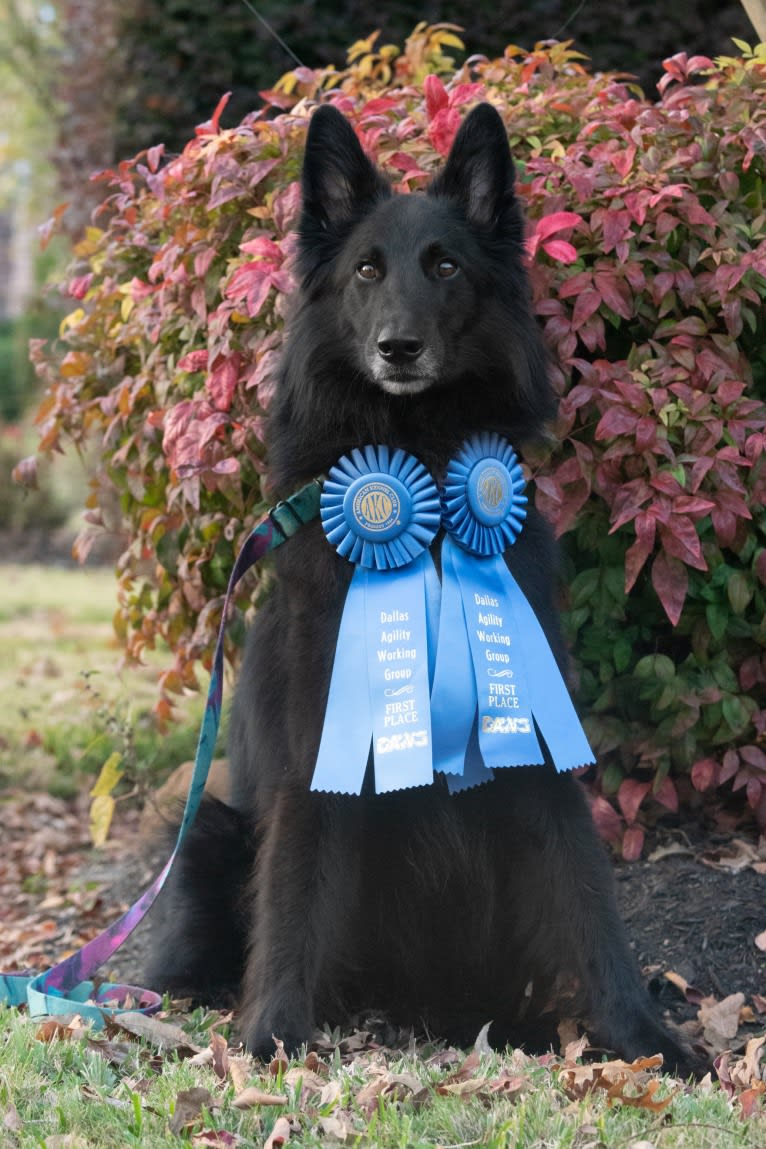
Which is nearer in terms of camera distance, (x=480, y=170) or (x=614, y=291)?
(x=480, y=170)

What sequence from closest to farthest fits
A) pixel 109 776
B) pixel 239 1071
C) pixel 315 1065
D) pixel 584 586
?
1. pixel 239 1071
2. pixel 315 1065
3. pixel 584 586
4. pixel 109 776

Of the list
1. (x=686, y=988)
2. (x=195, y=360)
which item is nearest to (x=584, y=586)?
(x=686, y=988)

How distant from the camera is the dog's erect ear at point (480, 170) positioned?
312 cm

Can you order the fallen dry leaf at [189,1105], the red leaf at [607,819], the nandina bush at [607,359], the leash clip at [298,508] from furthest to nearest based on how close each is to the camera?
the red leaf at [607,819], the nandina bush at [607,359], the leash clip at [298,508], the fallen dry leaf at [189,1105]

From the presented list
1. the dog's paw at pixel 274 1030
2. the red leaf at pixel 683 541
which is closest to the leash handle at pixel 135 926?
the dog's paw at pixel 274 1030

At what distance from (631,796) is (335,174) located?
78.4 inches

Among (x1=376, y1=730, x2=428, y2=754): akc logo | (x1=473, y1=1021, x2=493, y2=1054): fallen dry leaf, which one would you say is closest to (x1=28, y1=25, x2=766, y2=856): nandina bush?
(x1=376, y1=730, x2=428, y2=754): akc logo

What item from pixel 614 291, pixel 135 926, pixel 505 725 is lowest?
pixel 135 926

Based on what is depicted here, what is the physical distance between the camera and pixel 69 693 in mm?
7625

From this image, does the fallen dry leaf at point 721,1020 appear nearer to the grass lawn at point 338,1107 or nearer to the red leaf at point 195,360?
the grass lawn at point 338,1107

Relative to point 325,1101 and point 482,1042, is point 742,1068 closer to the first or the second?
point 482,1042

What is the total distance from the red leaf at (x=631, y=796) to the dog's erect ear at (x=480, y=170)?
174 cm

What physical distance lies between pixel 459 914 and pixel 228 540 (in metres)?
1.59

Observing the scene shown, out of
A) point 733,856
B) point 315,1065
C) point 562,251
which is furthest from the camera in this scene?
point 733,856
